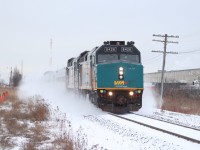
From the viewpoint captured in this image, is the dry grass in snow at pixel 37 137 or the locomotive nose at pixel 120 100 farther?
the locomotive nose at pixel 120 100

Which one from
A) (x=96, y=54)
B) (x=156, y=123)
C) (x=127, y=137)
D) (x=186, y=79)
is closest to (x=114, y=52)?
(x=96, y=54)

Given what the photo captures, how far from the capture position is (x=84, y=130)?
42.4ft

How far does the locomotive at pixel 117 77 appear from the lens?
18344 millimetres

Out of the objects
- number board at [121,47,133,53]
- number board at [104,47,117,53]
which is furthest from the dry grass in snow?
number board at [121,47,133,53]

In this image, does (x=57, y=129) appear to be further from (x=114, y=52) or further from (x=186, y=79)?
(x=186, y=79)

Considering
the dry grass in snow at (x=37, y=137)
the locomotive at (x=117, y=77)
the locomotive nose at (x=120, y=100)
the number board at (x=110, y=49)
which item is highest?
the number board at (x=110, y=49)

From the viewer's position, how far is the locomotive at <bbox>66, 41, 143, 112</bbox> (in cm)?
1834

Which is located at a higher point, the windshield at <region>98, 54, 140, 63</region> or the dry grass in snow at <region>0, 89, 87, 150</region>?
the windshield at <region>98, 54, 140, 63</region>

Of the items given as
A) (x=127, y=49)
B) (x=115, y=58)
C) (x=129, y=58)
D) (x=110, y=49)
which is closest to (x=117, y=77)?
(x=115, y=58)

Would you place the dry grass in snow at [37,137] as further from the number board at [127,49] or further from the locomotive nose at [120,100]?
the number board at [127,49]

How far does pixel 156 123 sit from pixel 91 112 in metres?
6.19

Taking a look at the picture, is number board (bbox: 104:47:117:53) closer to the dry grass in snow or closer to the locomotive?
the locomotive

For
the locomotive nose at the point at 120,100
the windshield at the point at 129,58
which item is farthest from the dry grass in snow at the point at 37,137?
the windshield at the point at 129,58

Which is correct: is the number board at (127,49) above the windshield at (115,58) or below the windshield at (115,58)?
above
